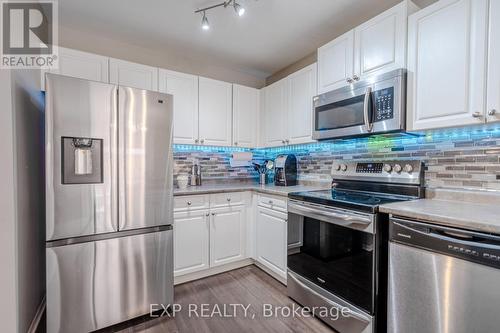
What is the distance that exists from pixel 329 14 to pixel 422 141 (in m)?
1.30

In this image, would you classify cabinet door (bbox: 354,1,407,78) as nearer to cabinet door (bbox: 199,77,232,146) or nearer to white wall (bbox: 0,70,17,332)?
cabinet door (bbox: 199,77,232,146)

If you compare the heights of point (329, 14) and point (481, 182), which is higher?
point (329, 14)

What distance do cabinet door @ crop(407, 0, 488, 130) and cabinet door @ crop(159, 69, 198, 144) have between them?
2016mm

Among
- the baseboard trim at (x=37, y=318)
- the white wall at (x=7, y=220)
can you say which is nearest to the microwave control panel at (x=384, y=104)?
the white wall at (x=7, y=220)

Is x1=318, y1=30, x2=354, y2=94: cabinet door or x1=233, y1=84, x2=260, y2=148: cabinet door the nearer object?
x1=318, y1=30, x2=354, y2=94: cabinet door

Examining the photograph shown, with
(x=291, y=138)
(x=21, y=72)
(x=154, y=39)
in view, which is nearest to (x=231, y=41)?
(x=154, y=39)

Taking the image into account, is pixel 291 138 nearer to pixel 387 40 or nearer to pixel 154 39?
pixel 387 40

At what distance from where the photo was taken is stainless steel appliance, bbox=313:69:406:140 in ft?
5.33

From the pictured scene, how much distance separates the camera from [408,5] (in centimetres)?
163

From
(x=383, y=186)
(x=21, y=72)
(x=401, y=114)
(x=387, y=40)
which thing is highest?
(x=387, y=40)

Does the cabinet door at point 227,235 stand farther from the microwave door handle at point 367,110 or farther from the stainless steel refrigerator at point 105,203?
the microwave door handle at point 367,110

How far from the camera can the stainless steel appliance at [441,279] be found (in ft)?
3.43

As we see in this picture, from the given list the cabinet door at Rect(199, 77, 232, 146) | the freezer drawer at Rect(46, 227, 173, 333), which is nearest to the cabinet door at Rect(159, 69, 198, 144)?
the cabinet door at Rect(199, 77, 232, 146)

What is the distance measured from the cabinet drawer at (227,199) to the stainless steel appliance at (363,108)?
103cm
